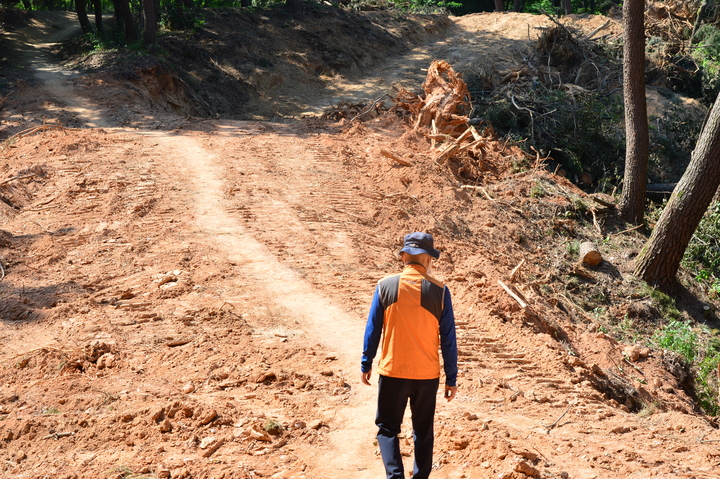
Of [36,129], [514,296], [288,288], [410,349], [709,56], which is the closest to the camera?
[410,349]

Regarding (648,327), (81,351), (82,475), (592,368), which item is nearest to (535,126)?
(648,327)

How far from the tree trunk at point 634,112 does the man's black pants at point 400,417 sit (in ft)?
29.5

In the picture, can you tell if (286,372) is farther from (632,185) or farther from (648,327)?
(632,185)

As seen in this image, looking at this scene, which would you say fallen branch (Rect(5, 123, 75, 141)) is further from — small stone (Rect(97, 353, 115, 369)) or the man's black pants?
the man's black pants

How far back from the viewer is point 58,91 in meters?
15.0

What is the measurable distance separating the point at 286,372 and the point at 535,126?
34.0 ft

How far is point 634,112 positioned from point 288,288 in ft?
25.3

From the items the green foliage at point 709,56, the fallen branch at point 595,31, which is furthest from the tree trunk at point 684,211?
the fallen branch at point 595,31

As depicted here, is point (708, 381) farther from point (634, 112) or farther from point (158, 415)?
point (158, 415)

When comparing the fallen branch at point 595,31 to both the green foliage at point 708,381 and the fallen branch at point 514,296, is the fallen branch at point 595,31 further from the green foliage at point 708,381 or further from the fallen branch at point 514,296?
the fallen branch at point 514,296

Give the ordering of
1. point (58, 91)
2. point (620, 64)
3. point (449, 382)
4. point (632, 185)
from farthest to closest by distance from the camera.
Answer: point (620, 64) → point (58, 91) → point (632, 185) → point (449, 382)

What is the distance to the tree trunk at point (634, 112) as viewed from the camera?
10.7 meters

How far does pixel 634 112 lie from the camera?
11000 millimetres

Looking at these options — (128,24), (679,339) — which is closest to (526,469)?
(679,339)
